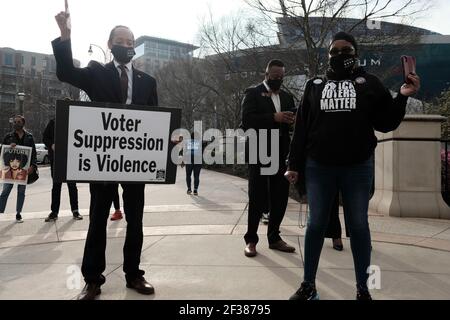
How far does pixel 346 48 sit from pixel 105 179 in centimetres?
215

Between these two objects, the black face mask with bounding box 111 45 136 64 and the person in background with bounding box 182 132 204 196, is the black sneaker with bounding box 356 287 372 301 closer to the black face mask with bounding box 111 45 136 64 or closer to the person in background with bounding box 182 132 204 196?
the black face mask with bounding box 111 45 136 64

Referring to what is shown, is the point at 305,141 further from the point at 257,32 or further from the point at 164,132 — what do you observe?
the point at 257,32

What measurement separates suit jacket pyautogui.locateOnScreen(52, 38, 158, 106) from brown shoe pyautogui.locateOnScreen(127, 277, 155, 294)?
1506 millimetres

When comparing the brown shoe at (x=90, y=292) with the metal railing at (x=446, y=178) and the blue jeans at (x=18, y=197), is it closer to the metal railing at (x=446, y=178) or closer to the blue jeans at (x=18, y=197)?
the blue jeans at (x=18, y=197)

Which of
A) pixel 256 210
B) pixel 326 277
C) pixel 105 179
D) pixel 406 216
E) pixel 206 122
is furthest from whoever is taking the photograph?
pixel 206 122

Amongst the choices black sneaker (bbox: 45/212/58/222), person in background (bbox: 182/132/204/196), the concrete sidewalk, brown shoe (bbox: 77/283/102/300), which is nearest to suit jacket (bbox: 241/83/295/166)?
the concrete sidewalk

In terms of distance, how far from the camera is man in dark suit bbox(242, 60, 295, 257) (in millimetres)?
4691

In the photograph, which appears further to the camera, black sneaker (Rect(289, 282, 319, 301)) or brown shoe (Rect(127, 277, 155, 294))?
brown shoe (Rect(127, 277, 155, 294))

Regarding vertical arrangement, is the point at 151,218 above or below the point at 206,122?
below

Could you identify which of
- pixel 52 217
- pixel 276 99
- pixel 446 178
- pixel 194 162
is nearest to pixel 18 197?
pixel 52 217

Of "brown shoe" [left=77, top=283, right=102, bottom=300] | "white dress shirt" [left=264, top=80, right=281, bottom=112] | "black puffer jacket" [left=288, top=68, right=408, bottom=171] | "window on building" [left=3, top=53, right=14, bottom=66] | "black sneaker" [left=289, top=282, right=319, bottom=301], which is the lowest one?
"brown shoe" [left=77, top=283, right=102, bottom=300]

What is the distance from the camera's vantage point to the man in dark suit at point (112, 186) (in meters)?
3.32

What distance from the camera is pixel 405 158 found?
23.0 ft
